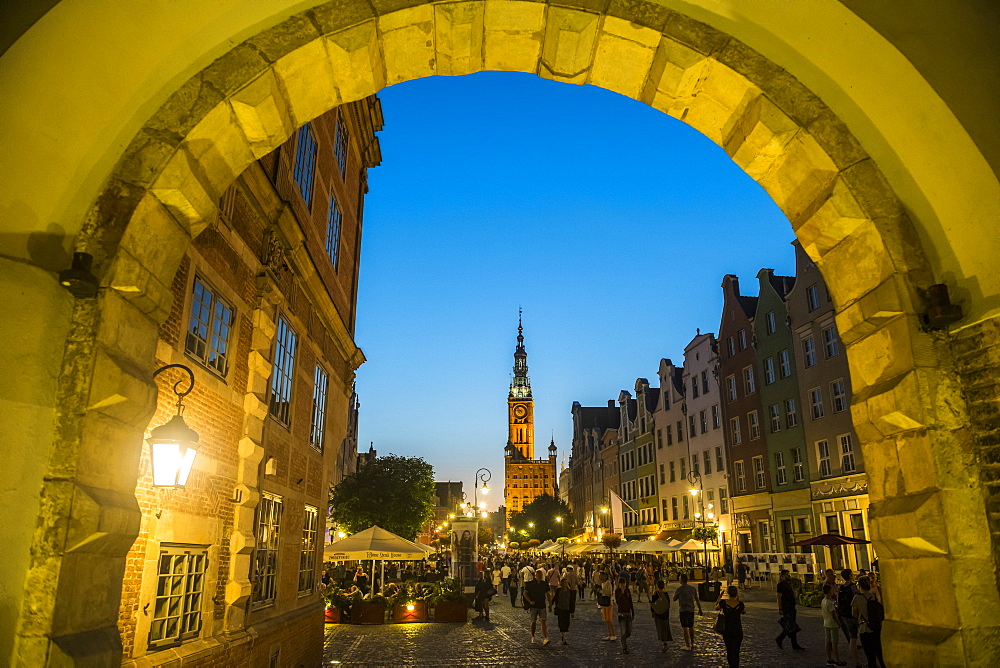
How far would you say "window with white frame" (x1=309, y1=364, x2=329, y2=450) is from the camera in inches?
550

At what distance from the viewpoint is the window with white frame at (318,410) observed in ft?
45.9

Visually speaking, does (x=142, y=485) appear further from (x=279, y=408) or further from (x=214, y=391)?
(x=279, y=408)

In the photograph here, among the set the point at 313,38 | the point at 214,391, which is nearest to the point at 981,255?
the point at 313,38

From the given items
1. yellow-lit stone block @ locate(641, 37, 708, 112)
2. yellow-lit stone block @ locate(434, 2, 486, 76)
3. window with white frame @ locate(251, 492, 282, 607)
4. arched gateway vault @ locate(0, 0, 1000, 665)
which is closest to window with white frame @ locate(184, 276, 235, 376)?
window with white frame @ locate(251, 492, 282, 607)

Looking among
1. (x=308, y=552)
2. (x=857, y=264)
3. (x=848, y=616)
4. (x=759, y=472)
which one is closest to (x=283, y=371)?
(x=308, y=552)

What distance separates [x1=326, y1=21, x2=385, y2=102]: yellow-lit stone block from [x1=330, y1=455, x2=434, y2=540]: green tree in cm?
3244

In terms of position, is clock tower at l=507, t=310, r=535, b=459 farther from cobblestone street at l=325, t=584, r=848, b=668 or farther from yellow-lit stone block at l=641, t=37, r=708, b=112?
yellow-lit stone block at l=641, t=37, r=708, b=112

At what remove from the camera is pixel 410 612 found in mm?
22906

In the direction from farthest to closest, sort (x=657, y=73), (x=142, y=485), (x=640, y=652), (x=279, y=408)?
(x=640, y=652) → (x=279, y=408) → (x=142, y=485) → (x=657, y=73)

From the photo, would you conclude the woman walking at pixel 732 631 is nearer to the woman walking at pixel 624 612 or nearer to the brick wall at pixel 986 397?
the woman walking at pixel 624 612

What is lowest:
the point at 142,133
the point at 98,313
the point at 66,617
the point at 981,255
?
the point at 66,617

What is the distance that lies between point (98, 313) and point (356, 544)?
18092 mm

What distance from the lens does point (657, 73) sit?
17.0 ft

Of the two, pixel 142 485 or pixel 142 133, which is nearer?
pixel 142 133
